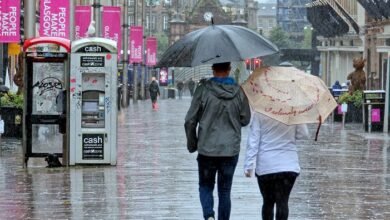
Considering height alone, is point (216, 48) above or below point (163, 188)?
above

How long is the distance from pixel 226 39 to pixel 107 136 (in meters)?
8.87

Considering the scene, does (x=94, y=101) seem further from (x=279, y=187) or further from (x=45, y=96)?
(x=279, y=187)

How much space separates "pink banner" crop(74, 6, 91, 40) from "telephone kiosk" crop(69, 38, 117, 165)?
1871 centimetres

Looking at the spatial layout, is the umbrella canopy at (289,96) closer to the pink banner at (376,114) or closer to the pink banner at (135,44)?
the pink banner at (376,114)

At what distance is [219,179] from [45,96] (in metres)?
9.19

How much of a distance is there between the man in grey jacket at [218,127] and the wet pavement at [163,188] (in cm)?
190

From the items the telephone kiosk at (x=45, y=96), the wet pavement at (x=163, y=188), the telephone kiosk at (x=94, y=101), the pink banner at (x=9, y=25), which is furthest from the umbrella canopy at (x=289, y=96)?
the pink banner at (x=9, y=25)

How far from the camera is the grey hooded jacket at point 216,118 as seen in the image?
11203 mm

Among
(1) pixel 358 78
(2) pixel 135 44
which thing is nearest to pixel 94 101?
(1) pixel 358 78

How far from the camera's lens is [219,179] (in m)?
11.4

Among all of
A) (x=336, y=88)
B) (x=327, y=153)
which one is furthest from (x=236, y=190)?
(x=336, y=88)

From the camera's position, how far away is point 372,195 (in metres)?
16.0

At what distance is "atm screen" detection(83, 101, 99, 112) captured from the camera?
2004 cm

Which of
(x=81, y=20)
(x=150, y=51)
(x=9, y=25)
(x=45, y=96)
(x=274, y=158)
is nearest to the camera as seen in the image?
(x=274, y=158)
